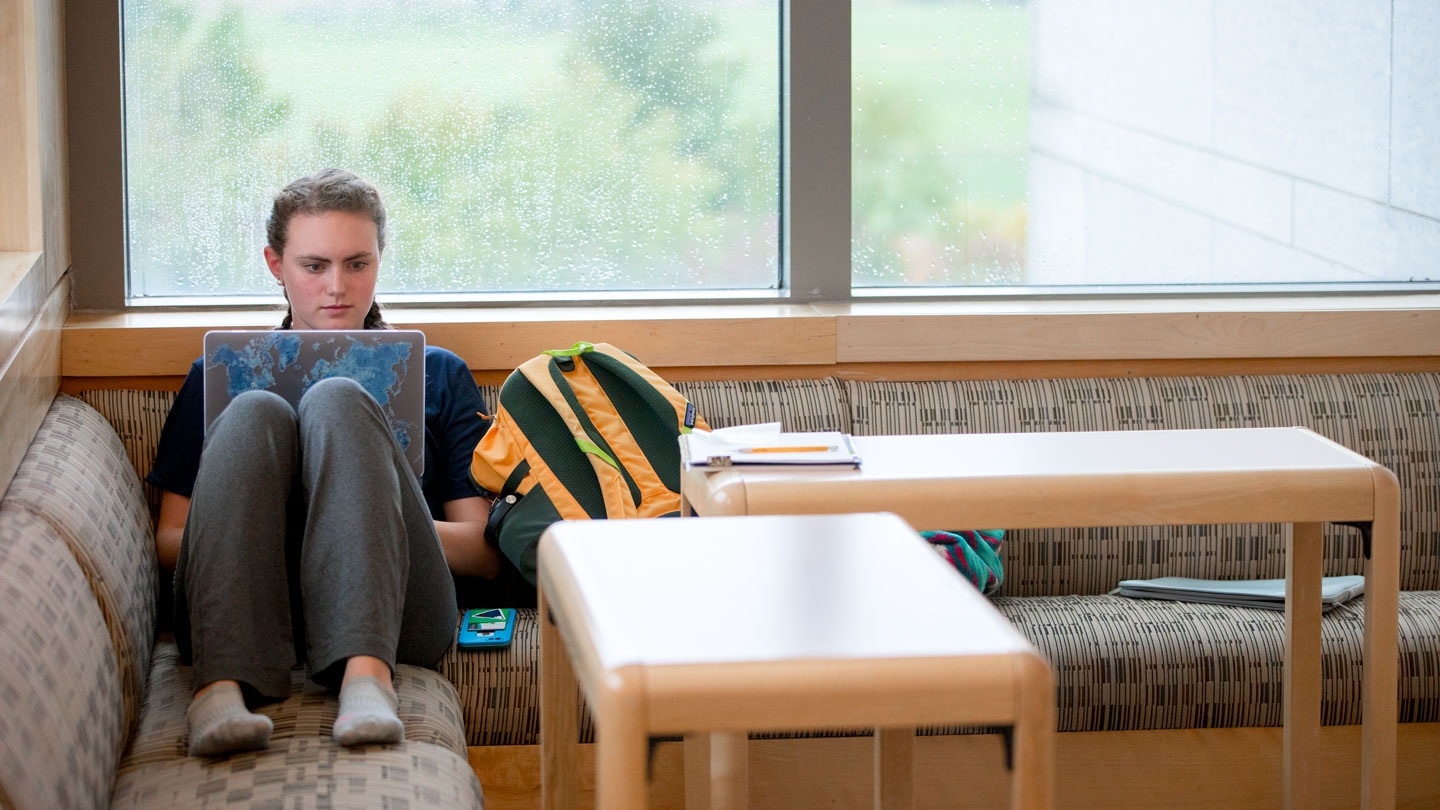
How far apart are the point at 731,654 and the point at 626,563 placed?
239 millimetres

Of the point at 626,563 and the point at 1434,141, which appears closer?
the point at 626,563

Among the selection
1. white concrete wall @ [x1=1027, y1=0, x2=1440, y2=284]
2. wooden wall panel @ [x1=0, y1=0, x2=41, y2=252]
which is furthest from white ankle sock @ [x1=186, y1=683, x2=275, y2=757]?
white concrete wall @ [x1=1027, y1=0, x2=1440, y2=284]

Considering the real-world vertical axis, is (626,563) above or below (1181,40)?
below

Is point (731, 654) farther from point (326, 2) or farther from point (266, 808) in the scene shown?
point (326, 2)

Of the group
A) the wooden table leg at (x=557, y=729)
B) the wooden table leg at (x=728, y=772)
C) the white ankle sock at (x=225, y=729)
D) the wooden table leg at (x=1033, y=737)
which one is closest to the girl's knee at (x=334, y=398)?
the white ankle sock at (x=225, y=729)

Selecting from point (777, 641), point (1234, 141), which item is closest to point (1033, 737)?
point (777, 641)

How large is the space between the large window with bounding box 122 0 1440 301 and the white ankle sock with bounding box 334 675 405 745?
1212 millimetres

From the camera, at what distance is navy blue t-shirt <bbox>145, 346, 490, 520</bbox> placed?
207 centimetres

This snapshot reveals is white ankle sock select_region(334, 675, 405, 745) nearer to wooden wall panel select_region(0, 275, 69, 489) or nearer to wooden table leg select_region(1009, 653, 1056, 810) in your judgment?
wooden wall panel select_region(0, 275, 69, 489)

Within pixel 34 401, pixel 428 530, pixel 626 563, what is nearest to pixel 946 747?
pixel 428 530

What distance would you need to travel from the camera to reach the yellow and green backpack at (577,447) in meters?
2.08

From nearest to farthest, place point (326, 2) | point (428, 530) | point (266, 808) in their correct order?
point (266, 808), point (428, 530), point (326, 2)

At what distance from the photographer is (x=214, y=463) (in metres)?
1.66

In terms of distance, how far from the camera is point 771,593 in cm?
106
